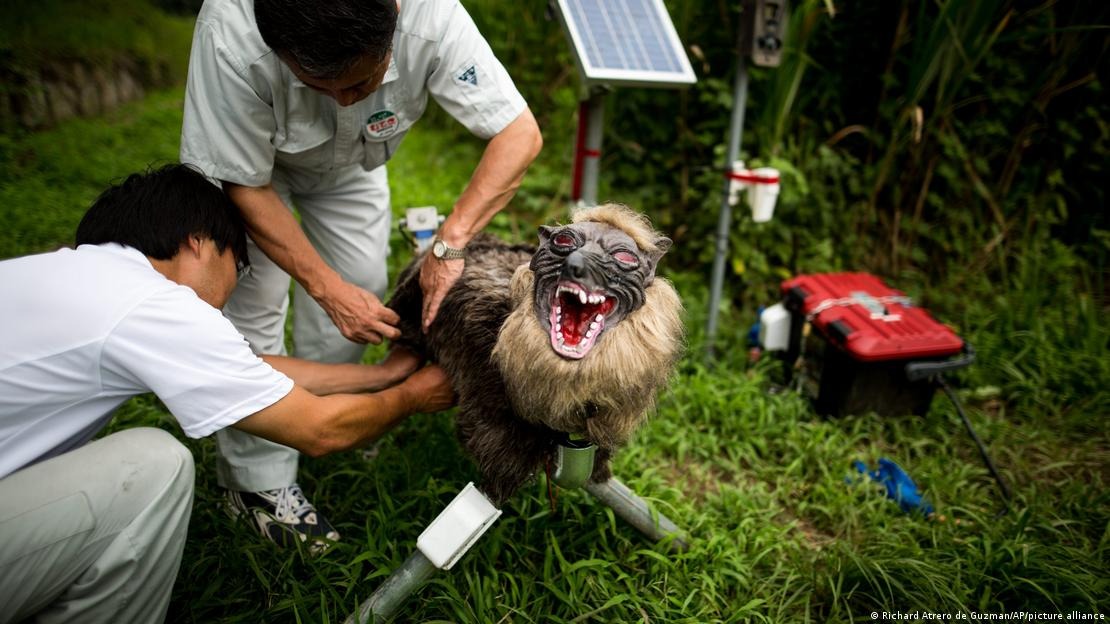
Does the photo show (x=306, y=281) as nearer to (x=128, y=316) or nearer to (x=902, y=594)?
(x=128, y=316)

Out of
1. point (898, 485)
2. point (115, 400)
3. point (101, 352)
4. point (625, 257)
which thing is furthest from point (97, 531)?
point (898, 485)

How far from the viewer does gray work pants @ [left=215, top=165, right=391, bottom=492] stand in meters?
2.45

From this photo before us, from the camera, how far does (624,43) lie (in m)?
2.87

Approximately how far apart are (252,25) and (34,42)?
5.88 metres

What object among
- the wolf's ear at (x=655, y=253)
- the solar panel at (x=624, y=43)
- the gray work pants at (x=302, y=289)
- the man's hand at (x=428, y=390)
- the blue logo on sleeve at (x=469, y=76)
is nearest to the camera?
the wolf's ear at (x=655, y=253)

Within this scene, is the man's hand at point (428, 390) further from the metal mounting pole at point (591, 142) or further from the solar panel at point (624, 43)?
the solar panel at point (624, 43)

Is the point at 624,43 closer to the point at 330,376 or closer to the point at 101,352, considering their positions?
the point at 330,376

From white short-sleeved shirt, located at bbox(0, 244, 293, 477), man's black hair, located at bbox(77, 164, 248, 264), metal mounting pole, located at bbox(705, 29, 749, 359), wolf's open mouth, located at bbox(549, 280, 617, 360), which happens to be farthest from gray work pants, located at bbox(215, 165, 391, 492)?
metal mounting pole, located at bbox(705, 29, 749, 359)

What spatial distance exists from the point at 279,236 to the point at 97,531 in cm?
100

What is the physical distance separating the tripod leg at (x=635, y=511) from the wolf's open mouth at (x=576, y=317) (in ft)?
Answer: 2.37

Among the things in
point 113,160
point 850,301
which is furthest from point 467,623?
point 113,160

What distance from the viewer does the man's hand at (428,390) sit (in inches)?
84.8

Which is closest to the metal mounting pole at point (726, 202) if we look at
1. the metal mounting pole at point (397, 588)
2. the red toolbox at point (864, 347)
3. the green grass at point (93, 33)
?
the red toolbox at point (864, 347)

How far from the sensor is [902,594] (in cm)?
224
